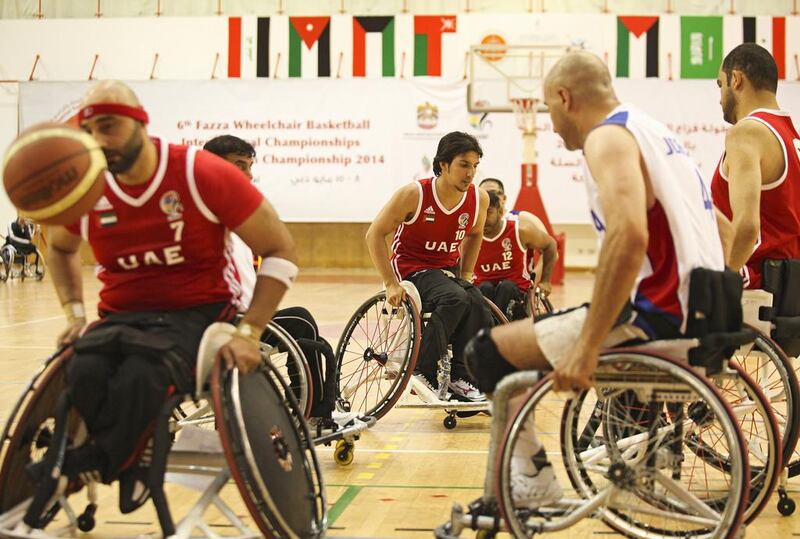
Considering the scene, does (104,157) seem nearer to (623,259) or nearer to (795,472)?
(623,259)

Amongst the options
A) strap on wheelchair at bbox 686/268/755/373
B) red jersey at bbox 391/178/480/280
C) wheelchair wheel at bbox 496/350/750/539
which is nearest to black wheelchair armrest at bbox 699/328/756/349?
strap on wheelchair at bbox 686/268/755/373

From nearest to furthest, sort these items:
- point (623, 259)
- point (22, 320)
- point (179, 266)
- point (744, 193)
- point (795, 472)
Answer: point (623, 259) < point (179, 266) < point (744, 193) < point (795, 472) < point (22, 320)

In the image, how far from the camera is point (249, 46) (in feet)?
50.8

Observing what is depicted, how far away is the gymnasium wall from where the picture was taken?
14781 millimetres

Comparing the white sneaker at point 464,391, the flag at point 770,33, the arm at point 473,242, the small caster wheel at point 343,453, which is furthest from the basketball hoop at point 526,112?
the small caster wheel at point 343,453

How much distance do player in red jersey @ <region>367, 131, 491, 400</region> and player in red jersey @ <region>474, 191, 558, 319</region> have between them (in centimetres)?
81

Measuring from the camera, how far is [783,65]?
48.2 feet

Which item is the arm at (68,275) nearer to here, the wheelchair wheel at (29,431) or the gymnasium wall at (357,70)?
the wheelchair wheel at (29,431)

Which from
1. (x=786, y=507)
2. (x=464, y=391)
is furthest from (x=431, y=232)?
(x=786, y=507)

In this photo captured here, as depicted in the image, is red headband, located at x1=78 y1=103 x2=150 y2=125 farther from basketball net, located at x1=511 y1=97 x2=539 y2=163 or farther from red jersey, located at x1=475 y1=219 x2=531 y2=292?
basketball net, located at x1=511 y1=97 x2=539 y2=163

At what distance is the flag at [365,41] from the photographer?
15.2 meters

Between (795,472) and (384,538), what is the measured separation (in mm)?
1540

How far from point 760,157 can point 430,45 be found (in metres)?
12.2

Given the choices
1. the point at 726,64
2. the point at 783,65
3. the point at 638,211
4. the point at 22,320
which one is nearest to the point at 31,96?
the point at 22,320
